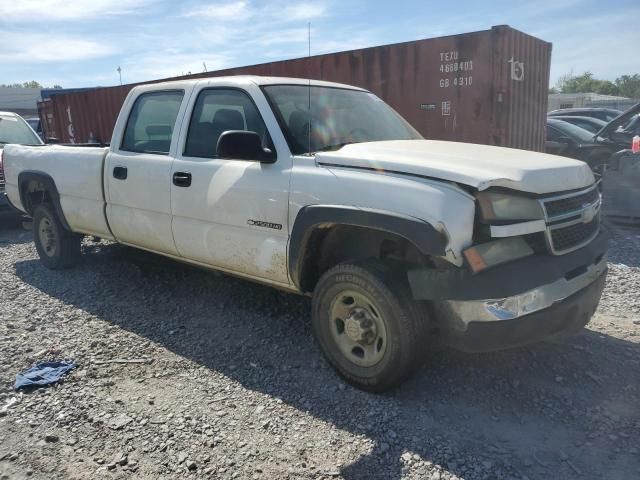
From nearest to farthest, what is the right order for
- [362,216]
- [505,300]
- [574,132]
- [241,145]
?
[505,300], [362,216], [241,145], [574,132]

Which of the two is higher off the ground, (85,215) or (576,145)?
(576,145)

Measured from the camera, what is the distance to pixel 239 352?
3.87 m

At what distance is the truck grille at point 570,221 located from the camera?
295 cm

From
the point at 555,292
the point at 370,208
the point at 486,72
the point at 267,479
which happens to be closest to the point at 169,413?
the point at 267,479

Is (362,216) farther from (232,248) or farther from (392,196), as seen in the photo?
(232,248)

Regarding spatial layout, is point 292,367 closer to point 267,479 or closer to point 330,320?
point 330,320

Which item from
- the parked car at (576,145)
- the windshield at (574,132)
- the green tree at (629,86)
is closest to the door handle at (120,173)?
the parked car at (576,145)

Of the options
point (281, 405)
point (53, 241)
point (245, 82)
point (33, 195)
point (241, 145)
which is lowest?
point (281, 405)

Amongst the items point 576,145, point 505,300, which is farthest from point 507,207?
point 576,145

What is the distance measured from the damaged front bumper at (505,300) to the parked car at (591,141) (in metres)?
5.57

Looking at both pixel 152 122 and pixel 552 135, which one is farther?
pixel 552 135

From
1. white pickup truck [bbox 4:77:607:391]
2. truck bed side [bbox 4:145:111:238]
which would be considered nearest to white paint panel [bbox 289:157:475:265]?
white pickup truck [bbox 4:77:607:391]

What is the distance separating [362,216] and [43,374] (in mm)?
2336

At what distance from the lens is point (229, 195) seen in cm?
370
